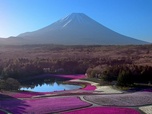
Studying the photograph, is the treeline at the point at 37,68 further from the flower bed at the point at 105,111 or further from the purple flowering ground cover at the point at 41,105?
the flower bed at the point at 105,111

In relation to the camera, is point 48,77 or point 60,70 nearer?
point 48,77

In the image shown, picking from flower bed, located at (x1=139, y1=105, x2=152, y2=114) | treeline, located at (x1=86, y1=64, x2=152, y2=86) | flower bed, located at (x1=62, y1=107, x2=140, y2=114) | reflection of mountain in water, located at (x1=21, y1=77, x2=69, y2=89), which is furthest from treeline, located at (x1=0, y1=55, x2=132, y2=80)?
flower bed, located at (x1=139, y1=105, x2=152, y2=114)

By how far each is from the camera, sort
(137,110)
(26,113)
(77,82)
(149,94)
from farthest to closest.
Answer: (77,82)
(149,94)
(137,110)
(26,113)

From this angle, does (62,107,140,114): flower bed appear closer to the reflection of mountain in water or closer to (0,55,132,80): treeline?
the reflection of mountain in water

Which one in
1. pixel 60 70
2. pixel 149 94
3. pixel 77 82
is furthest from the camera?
pixel 60 70

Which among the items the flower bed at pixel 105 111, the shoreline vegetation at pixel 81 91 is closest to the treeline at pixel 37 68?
the shoreline vegetation at pixel 81 91

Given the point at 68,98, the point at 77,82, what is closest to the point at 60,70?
the point at 77,82

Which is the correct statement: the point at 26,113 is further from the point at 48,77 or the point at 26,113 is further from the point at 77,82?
the point at 48,77

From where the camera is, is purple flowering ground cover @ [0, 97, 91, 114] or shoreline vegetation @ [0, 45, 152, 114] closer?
purple flowering ground cover @ [0, 97, 91, 114]
